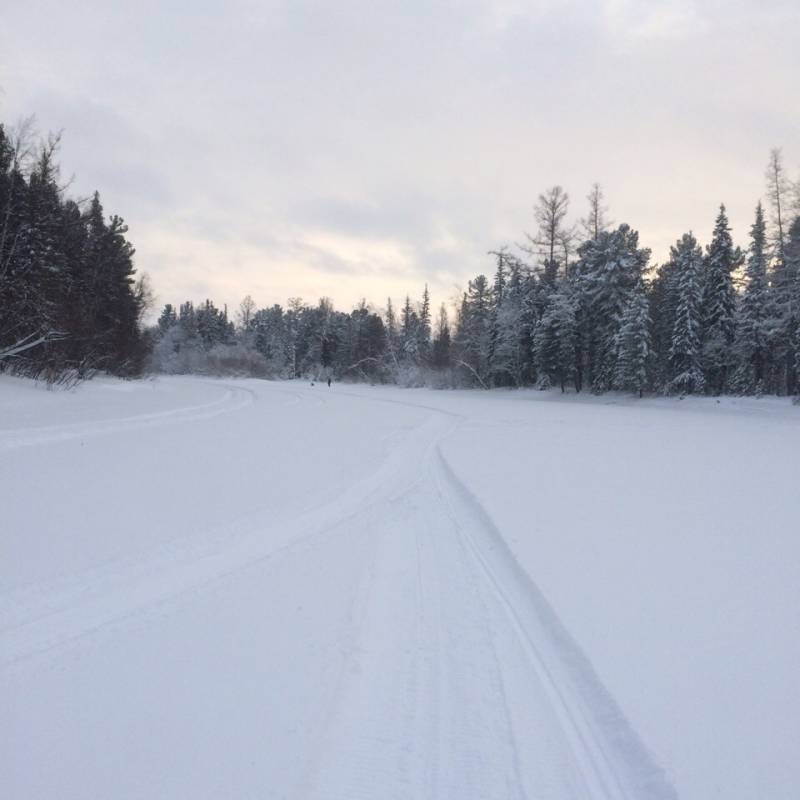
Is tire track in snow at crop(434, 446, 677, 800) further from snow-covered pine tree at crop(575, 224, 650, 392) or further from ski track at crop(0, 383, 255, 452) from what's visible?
snow-covered pine tree at crop(575, 224, 650, 392)

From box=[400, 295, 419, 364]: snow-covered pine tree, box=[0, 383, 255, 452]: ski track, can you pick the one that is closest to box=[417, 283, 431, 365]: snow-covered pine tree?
box=[400, 295, 419, 364]: snow-covered pine tree

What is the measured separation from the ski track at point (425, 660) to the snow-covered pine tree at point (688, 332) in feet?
110

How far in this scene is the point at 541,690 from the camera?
3371 millimetres

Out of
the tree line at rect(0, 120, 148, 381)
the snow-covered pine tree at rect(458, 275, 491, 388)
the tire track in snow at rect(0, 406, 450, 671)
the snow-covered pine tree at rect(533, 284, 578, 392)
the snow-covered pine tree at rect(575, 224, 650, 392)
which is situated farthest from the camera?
the snow-covered pine tree at rect(458, 275, 491, 388)

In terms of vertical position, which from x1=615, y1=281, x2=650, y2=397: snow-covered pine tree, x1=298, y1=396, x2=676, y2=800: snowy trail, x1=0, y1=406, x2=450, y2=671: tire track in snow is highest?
x1=615, y1=281, x2=650, y2=397: snow-covered pine tree

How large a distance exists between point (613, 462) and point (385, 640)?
903 centimetres

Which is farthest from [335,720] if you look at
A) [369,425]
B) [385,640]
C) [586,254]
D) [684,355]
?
[586,254]

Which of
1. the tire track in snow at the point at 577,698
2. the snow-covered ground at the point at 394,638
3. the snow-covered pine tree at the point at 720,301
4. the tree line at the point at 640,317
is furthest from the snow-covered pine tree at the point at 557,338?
the tire track in snow at the point at 577,698

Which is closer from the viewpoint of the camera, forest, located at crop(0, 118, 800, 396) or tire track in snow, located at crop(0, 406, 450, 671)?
tire track in snow, located at crop(0, 406, 450, 671)

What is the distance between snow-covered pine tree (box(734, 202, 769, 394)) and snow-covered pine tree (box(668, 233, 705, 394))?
238cm

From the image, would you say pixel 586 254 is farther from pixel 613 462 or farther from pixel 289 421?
pixel 613 462

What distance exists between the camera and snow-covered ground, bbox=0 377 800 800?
2680mm

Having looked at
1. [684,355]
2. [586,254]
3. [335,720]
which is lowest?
[335,720]

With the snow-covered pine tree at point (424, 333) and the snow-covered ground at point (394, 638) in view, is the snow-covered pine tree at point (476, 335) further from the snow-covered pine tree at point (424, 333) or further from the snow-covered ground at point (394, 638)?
the snow-covered ground at point (394, 638)
